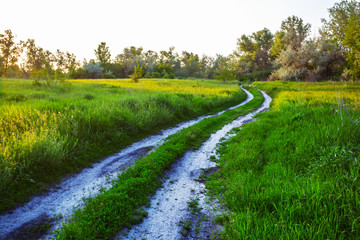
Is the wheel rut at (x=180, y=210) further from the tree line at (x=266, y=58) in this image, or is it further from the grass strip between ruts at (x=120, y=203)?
the tree line at (x=266, y=58)

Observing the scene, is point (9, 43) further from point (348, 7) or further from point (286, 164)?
point (348, 7)

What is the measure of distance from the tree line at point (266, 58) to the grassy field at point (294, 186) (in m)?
20.7

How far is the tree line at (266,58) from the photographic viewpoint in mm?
26447

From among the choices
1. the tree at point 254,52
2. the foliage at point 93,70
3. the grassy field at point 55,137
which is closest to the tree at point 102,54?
the foliage at point 93,70

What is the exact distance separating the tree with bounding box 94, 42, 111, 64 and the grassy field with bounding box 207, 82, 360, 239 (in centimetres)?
7681

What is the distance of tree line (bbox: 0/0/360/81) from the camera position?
2645 centimetres

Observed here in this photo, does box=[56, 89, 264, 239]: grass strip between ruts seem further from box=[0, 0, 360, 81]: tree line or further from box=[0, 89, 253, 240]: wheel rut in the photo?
box=[0, 0, 360, 81]: tree line

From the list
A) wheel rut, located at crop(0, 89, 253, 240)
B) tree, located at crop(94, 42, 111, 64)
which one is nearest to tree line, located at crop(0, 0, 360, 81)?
tree, located at crop(94, 42, 111, 64)

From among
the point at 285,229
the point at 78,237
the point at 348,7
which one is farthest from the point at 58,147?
the point at 348,7

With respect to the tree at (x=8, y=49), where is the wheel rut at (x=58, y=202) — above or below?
below

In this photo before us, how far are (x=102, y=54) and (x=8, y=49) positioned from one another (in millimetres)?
26692

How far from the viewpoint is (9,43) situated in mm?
55969

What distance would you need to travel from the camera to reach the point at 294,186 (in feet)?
13.3

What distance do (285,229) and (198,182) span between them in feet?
9.29
